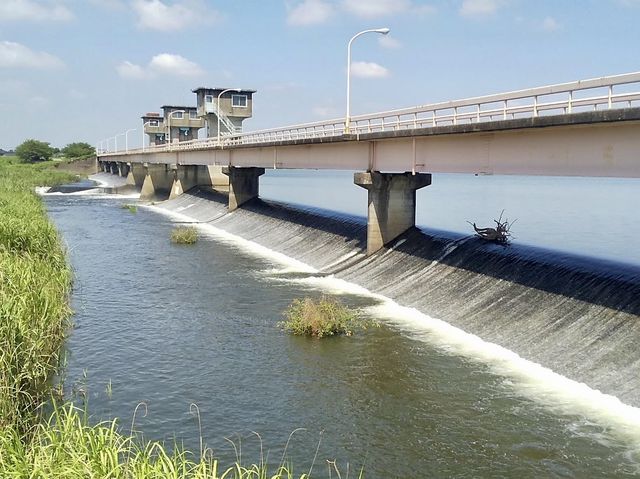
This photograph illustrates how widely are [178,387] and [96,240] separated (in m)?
32.2

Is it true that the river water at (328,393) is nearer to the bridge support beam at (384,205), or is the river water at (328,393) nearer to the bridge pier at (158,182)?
the bridge support beam at (384,205)

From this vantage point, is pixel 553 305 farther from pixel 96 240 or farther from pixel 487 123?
pixel 96 240

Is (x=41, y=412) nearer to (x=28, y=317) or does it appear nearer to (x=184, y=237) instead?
(x=28, y=317)

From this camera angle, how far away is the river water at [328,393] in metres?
13.6

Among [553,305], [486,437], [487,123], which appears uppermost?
[487,123]

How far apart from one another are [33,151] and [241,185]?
473 ft

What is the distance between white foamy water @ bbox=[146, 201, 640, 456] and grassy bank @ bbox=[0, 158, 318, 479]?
24.6 ft

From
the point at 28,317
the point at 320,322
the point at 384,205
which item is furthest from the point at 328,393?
the point at 384,205

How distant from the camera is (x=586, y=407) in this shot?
15.8 metres

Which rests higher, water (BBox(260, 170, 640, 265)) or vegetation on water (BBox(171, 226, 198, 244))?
water (BBox(260, 170, 640, 265))

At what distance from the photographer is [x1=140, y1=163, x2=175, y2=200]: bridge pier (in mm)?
92562

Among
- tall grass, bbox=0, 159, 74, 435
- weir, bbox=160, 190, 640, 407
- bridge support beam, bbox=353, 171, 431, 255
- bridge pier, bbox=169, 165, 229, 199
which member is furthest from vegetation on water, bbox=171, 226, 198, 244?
bridge pier, bbox=169, 165, 229, 199

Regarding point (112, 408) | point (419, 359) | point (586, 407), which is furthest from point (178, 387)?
point (586, 407)

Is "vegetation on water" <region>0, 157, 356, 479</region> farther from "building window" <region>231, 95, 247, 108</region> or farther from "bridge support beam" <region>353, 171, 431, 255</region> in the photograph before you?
"building window" <region>231, 95, 247, 108</region>
